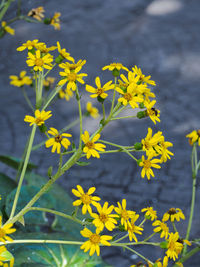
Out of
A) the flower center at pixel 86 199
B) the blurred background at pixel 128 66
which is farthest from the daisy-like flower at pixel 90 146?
the blurred background at pixel 128 66

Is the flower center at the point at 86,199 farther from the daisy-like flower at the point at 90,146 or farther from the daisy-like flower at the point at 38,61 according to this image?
the daisy-like flower at the point at 38,61

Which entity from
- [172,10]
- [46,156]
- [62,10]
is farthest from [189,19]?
[46,156]

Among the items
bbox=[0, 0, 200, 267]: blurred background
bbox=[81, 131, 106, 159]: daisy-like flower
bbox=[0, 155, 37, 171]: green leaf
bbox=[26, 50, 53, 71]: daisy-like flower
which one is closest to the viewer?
bbox=[81, 131, 106, 159]: daisy-like flower

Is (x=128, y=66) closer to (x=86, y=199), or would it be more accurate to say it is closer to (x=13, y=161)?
(x=13, y=161)

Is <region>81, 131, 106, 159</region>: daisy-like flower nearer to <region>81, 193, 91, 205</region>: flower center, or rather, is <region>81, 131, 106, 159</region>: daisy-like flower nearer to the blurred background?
<region>81, 193, 91, 205</region>: flower center

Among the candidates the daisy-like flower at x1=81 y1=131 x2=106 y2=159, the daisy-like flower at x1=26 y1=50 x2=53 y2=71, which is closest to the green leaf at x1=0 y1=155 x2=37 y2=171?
the daisy-like flower at x1=26 y1=50 x2=53 y2=71

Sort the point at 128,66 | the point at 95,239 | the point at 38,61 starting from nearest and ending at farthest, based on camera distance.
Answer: the point at 95,239
the point at 38,61
the point at 128,66

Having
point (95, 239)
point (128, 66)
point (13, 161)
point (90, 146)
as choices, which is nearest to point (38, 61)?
point (90, 146)

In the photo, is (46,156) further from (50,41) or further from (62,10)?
(62,10)
